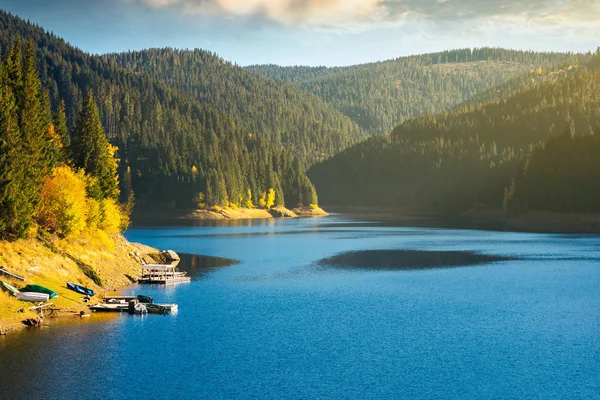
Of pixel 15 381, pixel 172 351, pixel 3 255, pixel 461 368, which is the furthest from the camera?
pixel 3 255

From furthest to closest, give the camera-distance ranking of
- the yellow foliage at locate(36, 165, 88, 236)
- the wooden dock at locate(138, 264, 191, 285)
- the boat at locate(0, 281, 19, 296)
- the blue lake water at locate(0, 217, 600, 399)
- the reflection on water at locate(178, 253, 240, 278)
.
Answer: the reflection on water at locate(178, 253, 240, 278) < the wooden dock at locate(138, 264, 191, 285) < the yellow foliage at locate(36, 165, 88, 236) < the boat at locate(0, 281, 19, 296) < the blue lake water at locate(0, 217, 600, 399)

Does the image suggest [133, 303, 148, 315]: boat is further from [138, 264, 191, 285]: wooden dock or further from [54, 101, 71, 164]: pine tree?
[54, 101, 71, 164]: pine tree

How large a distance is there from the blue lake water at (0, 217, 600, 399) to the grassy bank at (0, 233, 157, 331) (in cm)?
329

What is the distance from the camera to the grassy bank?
57.7 m

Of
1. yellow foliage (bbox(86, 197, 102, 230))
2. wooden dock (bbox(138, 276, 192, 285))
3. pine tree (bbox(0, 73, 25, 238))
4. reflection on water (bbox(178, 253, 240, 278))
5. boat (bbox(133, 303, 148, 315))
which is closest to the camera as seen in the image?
boat (bbox(133, 303, 148, 315))

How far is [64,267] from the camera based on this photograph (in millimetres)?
72188

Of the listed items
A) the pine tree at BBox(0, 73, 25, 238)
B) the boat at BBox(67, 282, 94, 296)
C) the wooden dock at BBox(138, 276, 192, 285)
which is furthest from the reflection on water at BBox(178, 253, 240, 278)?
the pine tree at BBox(0, 73, 25, 238)

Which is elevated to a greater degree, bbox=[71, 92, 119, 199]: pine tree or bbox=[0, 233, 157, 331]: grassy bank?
bbox=[71, 92, 119, 199]: pine tree

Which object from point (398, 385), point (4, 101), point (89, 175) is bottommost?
point (398, 385)

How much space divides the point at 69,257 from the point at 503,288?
52872 millimetres

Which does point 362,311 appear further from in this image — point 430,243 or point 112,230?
point 430,243

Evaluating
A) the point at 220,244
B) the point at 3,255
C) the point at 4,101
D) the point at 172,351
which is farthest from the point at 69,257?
the point at 220,244

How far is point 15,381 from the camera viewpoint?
42.0 m

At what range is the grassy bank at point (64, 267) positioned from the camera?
5771 centimetres
